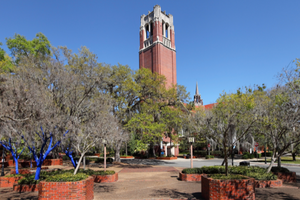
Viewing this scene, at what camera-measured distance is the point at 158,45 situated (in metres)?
50.8

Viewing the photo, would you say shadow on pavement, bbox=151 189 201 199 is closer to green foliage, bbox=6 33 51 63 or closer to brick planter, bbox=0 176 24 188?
brick planter, bbox=0 176 24 188

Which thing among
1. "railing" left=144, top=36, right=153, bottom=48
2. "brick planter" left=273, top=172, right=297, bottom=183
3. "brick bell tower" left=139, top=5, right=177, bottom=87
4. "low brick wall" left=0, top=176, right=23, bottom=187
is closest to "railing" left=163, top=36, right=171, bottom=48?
"brick bell tower" left=139, top=5, right=177, bottom=87

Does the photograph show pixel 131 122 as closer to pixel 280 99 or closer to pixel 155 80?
pixel 155 80

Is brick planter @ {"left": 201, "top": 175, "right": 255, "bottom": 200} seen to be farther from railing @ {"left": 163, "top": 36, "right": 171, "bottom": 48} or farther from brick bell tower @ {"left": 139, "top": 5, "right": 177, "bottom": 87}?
railing @ {"left": 163, "top": 36, "right": 171, "bottom": 48}

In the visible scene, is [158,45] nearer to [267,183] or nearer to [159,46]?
[159,46]

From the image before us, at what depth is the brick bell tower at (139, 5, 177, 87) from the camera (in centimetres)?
5094

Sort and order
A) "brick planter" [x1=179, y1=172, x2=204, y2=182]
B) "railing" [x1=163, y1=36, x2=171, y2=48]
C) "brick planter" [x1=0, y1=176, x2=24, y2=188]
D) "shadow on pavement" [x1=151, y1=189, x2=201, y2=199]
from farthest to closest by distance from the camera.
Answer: "railing" [x1=163, y1=36, x2=171, y2=48] → "brick planter" [x1=179, y1=172, x2=204, y2=182] → "brick planter" [x1=0, y1=176, x2=24, y2=188] → "shadow on pavement" [x1=151, y1=189, x2=201, y2=199]

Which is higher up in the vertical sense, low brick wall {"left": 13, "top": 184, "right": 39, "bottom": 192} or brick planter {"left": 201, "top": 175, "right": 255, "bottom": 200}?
brick planter {"left": 201, "top": 175, "right": 255, "bottom": 200}

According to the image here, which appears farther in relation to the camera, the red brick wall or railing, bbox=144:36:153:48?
railing, bbox=144:36:153:48

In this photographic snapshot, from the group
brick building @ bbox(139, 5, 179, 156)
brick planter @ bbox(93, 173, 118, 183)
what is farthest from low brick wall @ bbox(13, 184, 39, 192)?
brick building @ bbox(139, 5, 179, 156)

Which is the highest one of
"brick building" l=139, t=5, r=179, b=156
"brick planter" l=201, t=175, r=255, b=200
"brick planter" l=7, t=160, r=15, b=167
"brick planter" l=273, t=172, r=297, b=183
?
"brick building" l=139, t=5, r=179, b=156

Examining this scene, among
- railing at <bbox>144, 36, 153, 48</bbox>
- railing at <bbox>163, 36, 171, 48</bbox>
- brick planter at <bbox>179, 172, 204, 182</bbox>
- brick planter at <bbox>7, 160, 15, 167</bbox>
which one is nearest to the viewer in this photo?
brick planter at <bbox>179, 172, 204, 182</bbox>

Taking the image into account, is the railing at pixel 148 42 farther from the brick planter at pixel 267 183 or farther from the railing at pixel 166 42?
the brick planter at pixel 267 183

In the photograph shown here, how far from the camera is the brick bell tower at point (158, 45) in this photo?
5094 cm
